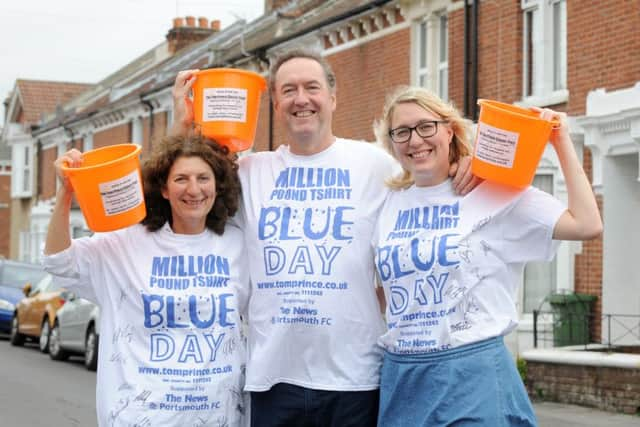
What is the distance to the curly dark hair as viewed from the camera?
15.9ft

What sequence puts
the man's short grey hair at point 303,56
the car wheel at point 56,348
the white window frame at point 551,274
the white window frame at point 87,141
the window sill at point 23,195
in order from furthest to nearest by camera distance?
the window sill at point 23,195 → the white window frame at point 87,141 → the car wheel at point 56,348 → the white window frame at point 551,274 → the man's short grey hair at point 303,56

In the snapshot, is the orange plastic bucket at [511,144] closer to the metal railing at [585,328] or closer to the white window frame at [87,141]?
the metal railing at [585,328]

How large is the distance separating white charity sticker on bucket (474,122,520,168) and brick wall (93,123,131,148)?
32254 millimetres

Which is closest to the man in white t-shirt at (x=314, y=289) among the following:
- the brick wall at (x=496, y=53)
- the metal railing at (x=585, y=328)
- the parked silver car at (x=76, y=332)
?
the metal railing at (x=585, y=328)

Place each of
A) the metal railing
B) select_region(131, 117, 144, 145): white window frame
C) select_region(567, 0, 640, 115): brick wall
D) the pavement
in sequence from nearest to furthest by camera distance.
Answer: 1. the pavement
2. select_region(567, 0, 640, 115): brick wall
3. the metal railing
4. select_region(131, 117, 144, 145): white window frame

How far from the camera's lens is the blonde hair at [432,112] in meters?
4.47

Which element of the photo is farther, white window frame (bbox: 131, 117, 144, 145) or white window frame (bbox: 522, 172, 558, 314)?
white window frame (bbox: 131, 117, 144, 145)

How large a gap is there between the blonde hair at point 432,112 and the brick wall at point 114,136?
3190 cm

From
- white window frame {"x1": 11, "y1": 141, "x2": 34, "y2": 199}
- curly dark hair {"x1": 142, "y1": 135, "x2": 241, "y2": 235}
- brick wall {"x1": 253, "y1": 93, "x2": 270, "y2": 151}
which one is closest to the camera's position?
curly dark hair {"x1": 142, "y1": 135, "x2": 241, "y2": 235}

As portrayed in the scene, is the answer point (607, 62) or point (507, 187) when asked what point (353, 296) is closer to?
point (507, 187)

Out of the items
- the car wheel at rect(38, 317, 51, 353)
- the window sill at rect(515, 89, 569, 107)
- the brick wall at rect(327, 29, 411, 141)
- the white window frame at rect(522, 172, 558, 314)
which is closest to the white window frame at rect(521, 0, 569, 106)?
the window sill at rect(515, 89, 569, 107)

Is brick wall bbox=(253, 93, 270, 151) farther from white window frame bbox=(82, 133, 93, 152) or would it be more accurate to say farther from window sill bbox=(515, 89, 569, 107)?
white window frame bbox=(82, 133, 93, 152)

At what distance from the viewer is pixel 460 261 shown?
4.24m

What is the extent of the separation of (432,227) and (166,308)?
1.11m
